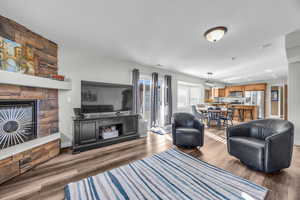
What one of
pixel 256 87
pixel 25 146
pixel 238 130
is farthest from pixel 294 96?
pixel 25 146

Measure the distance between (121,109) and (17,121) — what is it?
208 cm

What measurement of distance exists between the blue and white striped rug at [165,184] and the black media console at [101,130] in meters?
1.13

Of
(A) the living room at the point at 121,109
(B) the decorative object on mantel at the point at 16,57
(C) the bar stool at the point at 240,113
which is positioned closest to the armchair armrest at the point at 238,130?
(A) the living room at the point at 121,109

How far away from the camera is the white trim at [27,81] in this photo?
65.2 inches

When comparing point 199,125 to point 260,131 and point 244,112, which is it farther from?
point 244,112

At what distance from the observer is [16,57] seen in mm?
1965

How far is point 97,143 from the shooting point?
286 cm

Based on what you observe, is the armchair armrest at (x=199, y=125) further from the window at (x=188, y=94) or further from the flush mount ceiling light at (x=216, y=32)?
the window at (x=188, y=94)

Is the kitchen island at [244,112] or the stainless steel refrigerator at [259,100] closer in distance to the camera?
the kitchen island at [244,112]

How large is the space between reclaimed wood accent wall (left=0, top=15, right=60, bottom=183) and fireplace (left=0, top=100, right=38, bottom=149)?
0.10 metres

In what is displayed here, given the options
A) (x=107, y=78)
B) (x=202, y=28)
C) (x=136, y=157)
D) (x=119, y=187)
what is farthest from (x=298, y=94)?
(x=107, y=78)

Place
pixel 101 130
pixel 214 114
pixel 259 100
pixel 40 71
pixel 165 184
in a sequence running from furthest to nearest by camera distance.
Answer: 1. pixel 259 100
2. pixel 214 114
3. pixel 101 130
4. pixel 40 71
5. pixel 165 184

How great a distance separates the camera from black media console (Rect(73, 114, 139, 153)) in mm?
2615

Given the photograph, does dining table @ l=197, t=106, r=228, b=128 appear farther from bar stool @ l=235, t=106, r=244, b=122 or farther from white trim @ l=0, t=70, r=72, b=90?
white trim @ l=0, t=70, r=72, b=90
